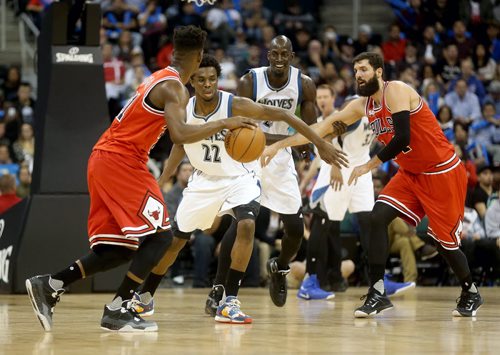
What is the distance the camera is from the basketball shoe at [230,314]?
23.6 feet

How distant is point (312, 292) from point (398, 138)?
341cm

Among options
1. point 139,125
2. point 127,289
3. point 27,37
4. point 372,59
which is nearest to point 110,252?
point 127,289

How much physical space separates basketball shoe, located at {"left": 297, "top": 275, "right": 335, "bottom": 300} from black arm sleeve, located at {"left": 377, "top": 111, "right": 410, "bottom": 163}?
10.5 feet

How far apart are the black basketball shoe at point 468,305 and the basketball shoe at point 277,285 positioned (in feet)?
4.85

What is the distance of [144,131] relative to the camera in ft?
21.5

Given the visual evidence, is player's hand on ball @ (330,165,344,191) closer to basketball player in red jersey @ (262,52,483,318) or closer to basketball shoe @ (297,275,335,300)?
basketball shoe @ (297,275,335,300)

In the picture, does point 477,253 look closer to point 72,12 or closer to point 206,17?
point 72,12

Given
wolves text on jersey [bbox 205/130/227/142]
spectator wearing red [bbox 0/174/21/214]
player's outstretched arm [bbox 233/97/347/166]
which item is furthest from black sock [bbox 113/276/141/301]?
spectator wearing red [bbox 0/174/21/214]

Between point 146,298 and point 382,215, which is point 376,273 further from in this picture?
point 146,298

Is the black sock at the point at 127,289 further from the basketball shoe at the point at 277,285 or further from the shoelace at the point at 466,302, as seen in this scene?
the shoelace at the point at 466,302

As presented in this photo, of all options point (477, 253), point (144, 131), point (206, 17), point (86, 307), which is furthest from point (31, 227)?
point (206, 17)

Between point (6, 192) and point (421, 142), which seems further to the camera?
point (6, 192)

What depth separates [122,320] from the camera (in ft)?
21.4

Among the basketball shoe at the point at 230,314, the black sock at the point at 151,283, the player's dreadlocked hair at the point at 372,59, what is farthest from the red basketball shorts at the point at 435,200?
the black sock at the point at 151,283
